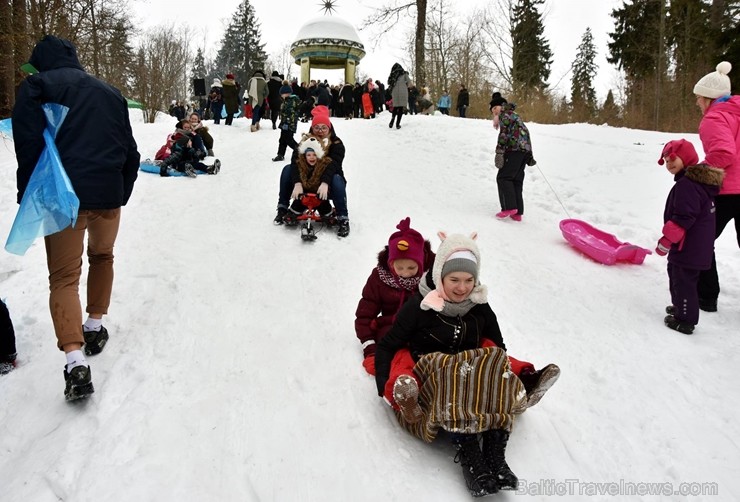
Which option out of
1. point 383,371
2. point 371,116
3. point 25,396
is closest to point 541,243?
point 383,371

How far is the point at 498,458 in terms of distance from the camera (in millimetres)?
2045

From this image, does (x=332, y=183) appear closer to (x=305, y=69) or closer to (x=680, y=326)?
(x=680, y=326)

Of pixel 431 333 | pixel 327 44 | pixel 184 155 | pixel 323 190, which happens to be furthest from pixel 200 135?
pixel 327 44

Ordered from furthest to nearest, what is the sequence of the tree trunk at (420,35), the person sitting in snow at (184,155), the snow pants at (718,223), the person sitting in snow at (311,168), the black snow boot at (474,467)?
the tree trunk at (420,35), the person sitting in snow at (184,155), the person sitting in snow at (311,168), the snow pants at (718,223), the black snow boot at (474,467)

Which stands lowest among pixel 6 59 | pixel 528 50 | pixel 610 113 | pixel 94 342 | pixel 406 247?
pixel 94 342

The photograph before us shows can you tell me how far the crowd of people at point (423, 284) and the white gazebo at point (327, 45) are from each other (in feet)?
56.7

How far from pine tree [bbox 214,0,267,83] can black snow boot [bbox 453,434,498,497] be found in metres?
45.2

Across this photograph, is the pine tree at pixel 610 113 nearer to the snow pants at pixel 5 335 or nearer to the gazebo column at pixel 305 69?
the gazebo column at pixel 305 69

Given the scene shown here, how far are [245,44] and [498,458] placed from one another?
49.4 meters

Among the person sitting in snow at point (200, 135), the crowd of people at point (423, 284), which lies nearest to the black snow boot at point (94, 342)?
the crowd of people at point (423, 284)

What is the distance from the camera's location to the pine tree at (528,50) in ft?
77.7

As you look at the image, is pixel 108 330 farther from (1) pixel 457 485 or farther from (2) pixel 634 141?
(2) pixel 634 141

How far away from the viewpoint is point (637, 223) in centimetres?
598

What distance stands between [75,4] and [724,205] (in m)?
13.8
